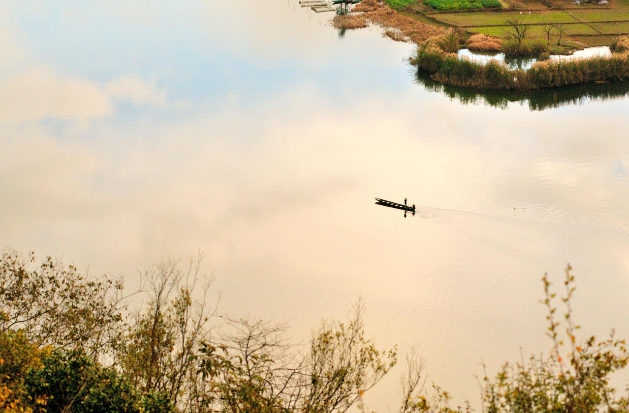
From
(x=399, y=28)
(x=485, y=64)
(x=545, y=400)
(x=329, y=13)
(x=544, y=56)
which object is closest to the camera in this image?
(x=545, y=400)

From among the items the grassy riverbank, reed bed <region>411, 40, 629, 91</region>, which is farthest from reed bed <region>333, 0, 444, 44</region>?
reed bed <region>411, 40, 629, 91</region>

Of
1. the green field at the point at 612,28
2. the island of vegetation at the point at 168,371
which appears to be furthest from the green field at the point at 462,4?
the island of vegetation at the point at 168,371

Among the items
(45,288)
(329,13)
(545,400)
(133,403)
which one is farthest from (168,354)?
(329,13)

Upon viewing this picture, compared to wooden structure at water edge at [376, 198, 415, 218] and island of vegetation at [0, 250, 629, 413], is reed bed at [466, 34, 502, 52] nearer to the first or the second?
wooden structure at water edge at [376, 198, 415, 218]

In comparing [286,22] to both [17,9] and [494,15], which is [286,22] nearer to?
[494,15]

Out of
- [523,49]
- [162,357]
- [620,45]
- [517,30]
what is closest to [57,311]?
[162,357]

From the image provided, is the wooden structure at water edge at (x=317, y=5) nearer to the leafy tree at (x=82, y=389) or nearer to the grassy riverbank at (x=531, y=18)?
the grassy riverbank at (x=531, y=18)

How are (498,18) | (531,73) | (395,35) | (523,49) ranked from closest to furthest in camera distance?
(531,73) → (523,49) → (395,35) → (498,18)

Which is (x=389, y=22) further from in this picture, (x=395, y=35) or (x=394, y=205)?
(x=394, y=205)
